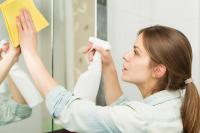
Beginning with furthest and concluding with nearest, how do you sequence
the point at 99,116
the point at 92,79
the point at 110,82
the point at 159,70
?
1. the point at 110,82
2. the point at 92,79
3. the point at 159,70
4. the point at 99,116

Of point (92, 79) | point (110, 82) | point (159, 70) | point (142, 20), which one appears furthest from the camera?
point (142, 20)

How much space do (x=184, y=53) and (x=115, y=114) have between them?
277mm

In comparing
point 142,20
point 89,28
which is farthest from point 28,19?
point 142,20

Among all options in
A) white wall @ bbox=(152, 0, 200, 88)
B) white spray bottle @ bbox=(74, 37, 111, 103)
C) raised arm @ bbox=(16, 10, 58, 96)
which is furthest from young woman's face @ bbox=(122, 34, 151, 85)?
white wall @ bbox=(152, 0, 200, 88)

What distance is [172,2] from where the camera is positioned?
1.51 meters

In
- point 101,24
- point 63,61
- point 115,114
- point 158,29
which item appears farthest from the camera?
point 101,24

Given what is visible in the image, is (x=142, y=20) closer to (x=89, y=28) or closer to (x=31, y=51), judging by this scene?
→ (x=89, y=28)

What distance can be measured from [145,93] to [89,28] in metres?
0.45

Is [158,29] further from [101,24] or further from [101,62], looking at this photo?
[101,24]

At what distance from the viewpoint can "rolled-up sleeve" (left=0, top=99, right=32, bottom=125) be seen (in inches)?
40.4

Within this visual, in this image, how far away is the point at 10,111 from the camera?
3.39 ft

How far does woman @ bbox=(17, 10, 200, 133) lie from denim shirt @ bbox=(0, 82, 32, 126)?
0.43ft

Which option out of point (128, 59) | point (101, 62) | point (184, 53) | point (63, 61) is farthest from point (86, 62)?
point (184, 53)

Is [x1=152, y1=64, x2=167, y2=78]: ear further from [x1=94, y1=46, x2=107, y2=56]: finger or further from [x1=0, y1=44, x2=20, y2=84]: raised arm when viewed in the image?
[x1=0, y1=44, x2=20, y2=84]: raised arm
